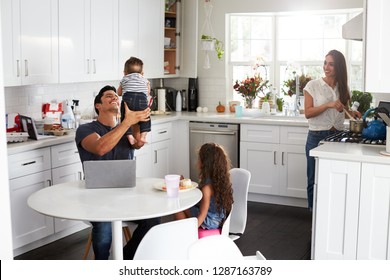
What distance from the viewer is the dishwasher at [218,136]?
21.3 feet

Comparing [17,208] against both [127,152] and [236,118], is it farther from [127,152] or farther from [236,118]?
[236,118]

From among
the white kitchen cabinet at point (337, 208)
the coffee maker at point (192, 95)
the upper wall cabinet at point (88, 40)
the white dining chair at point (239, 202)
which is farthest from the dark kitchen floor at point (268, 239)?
the coffee maker at point (192, 95)

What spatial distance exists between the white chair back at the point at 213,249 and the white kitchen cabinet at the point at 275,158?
3891 millimetres

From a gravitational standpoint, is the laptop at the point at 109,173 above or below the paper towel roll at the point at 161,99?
below

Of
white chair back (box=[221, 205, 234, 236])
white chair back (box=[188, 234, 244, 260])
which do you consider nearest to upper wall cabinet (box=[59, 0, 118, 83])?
white chair back (box=[221, 205, 234, 236])

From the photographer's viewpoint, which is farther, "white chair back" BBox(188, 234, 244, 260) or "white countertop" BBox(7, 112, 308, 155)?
"white countertop" BBox(7, 112, 308, 155)

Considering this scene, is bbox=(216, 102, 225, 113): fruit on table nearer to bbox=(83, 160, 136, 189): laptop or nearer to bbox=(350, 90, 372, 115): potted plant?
bbox=(350, 90, 372, 115): potted plant

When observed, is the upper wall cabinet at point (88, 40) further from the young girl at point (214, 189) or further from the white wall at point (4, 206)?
the white wall at point (4, 206)

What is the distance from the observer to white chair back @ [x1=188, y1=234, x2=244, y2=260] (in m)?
2.32

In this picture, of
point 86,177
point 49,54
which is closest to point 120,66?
point 49,54

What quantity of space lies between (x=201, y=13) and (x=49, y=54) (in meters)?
2.62

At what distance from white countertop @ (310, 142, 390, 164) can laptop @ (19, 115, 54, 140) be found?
2209 mm

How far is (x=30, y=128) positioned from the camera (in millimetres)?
4887

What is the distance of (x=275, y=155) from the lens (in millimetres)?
6320
